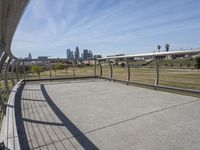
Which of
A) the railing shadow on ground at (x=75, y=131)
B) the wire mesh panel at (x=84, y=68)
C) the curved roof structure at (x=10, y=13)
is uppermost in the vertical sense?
the curved roof structure at (x=10, y=13)

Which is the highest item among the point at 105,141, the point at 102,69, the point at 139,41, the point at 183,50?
the point at 139,41

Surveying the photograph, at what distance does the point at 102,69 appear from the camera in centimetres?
935

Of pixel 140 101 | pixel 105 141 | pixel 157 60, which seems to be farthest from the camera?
pixel 157 60

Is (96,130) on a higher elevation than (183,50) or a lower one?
lower

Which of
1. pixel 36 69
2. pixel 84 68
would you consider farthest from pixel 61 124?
pixel 84 68

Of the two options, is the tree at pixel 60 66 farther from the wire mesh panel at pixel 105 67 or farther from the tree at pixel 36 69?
the wire mesh panel at pixel 105 67

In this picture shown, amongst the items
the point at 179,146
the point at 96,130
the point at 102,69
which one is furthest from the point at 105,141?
the point at 102,69

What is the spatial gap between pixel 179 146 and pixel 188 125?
0.70 meters

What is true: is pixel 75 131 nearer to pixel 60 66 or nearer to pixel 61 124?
pixel 61 124

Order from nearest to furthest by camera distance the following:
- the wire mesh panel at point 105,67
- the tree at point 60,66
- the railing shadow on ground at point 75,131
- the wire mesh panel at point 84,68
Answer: the railing shadow on ground at point 75,131, the wire mesh panel at point 105,67, the wire mesh panel at point 84,68, the tree at point 60,66

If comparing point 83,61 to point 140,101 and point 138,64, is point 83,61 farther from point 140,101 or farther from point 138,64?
point 140,101

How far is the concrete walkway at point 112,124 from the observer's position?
6.95 feet

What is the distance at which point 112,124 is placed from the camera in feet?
9.00

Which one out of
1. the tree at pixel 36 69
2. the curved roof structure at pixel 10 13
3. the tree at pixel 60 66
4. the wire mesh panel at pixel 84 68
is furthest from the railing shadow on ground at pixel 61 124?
the tree at pixel 60 66
